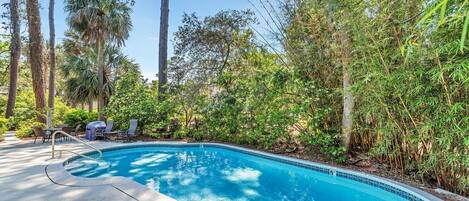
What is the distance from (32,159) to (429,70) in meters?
7.45

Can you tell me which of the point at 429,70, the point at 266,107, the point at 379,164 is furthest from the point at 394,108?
the point at 266,107

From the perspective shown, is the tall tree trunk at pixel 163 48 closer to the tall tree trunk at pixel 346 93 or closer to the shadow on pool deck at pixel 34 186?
the shadow on pool deck at pixel 34 186

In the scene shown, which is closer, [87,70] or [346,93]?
[346,93]

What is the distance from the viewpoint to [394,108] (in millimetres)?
4723

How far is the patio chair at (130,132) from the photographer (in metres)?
9.86

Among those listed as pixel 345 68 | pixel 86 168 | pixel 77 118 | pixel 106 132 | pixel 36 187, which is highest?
pixel 345 68

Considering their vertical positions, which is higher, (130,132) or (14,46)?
(14,46)

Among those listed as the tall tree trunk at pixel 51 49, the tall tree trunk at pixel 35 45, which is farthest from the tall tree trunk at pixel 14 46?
the tall tree trunk at pixel 51 49

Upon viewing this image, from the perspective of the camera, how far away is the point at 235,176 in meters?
6.15

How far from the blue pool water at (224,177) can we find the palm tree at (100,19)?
6067 millimetres

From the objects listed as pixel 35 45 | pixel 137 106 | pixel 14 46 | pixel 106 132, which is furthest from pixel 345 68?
pixel 14 46

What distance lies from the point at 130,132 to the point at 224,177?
16.7 ft

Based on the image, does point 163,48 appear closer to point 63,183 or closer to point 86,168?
point 86,168

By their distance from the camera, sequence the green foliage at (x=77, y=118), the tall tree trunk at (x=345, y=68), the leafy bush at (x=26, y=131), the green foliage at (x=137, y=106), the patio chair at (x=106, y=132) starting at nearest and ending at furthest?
the tall tree trunk at (x=345, y=68) < the patio chair at (x=106, y=132) < the leafy bush at (x=26, y=131) < the green foliage at (x=137, y=106) < the green foliage at (x=77, y=118)
